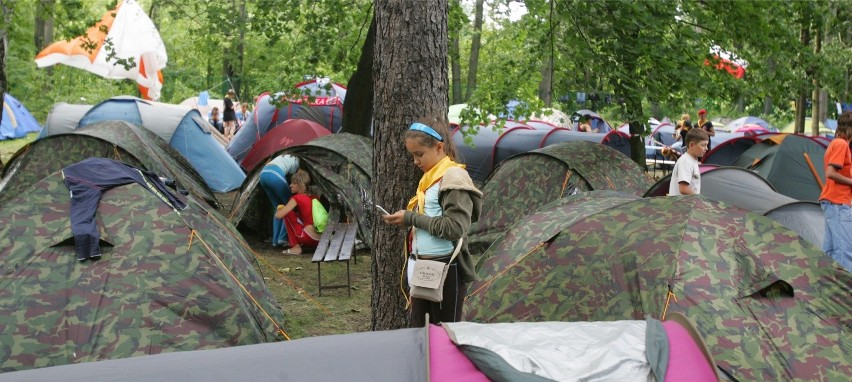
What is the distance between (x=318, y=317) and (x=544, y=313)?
2766 millimetres

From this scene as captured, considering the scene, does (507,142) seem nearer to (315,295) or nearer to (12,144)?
(315,295)

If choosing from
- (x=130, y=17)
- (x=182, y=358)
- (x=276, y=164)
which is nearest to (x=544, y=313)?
(x=182, y=358)

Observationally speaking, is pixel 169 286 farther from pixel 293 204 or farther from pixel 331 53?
pixel 331 53

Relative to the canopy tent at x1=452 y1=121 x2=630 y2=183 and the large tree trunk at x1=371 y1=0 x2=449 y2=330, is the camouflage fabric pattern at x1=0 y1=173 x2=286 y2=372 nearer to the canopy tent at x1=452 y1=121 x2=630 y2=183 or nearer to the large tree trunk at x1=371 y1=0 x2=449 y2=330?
the large tree trunk at x1=371 y1=0 x2=449 y2=330

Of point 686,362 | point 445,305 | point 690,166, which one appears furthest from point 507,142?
point 686,362

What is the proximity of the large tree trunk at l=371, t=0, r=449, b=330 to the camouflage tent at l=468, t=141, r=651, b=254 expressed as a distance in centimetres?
444

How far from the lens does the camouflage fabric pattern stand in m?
5.29

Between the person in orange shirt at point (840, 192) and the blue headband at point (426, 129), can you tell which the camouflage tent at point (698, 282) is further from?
the person in orange shirt at point (840, 192)

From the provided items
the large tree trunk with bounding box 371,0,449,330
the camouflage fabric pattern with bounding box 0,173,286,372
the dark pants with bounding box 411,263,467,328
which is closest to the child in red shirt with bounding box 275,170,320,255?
the camouflage fabric pattern with bounding box 0,173,286,372

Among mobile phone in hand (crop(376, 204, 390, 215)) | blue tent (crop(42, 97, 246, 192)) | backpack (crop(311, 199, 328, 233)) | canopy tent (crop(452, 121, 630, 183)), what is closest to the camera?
mobile phone in hand (crop(376, 204, 390, 215))

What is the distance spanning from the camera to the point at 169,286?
18.3 ft

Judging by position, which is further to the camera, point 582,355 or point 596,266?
point 596,266

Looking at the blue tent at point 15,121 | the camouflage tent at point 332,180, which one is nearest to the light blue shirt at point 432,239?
the camouflage tent at point 332,180

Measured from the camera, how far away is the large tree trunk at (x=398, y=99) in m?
5.14
